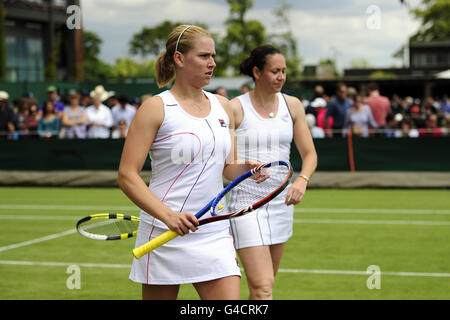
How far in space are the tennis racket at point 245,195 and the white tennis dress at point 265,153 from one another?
0.84ft

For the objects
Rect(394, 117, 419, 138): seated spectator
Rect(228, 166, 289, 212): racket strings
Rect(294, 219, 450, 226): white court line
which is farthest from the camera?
Rect(394, 117, 419, 138): seated spectator

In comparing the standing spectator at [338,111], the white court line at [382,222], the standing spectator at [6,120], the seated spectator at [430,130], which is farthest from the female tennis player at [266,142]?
the standing spectator at [6,120]

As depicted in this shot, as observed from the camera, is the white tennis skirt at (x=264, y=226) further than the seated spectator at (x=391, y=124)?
No

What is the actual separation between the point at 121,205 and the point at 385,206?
15.9ft

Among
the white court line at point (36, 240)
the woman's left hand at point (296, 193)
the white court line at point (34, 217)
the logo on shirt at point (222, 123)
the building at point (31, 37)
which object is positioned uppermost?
the building at point (31, 37)

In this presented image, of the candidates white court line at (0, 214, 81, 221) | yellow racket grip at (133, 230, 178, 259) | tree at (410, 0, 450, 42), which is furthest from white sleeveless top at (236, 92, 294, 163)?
tree at (410, 0, 450, 42)

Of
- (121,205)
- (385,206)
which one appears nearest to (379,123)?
(385,206)

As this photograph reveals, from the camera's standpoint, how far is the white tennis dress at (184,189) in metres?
3.92

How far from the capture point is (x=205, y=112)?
4.05 meters

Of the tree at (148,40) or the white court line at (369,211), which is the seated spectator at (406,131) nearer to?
the white court line at (369,211)

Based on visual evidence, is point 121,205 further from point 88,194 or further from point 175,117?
point 175,117

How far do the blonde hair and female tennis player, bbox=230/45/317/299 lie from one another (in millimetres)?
1407

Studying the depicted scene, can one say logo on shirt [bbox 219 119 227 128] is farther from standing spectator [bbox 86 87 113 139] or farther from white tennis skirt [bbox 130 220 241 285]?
standing spectator [bbox 86 87 113 139]

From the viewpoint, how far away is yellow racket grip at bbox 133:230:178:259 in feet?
12.6
